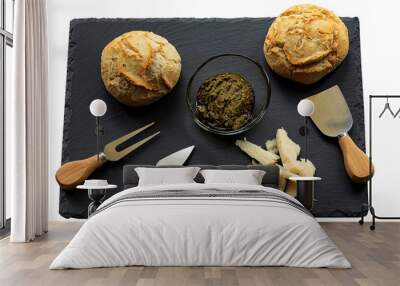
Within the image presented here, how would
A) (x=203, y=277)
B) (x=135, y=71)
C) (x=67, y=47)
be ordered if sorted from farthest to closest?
(x=67, y=47)
(x=135, y=71)
(x=203, y=277)

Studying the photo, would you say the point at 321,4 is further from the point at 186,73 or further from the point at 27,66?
the point at 27,66

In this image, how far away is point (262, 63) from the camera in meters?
6.78

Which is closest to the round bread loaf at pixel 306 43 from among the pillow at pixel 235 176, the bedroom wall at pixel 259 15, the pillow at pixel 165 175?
the bedroom wall at pixel 259 15

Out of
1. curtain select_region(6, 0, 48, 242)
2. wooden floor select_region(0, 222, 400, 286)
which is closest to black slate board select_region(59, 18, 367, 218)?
curtain select_region(6, 0, 48, 242)

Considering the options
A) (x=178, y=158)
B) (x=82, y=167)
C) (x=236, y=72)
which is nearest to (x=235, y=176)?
(x=178, y=158)

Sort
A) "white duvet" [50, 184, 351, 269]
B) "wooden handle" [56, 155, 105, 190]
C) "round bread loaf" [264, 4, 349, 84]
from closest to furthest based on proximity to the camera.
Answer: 1. "white duvet" [50, 184, 351, 269]
2. "round bread loaf" [264, 4, 349, 84]
3. "wooden handle" [56, 155, 105, 190]

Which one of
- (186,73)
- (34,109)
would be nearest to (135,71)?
(186,73)

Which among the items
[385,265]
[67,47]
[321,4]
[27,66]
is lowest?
[385,265]

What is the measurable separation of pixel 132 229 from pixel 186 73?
114 inches

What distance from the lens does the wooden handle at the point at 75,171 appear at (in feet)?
21.7

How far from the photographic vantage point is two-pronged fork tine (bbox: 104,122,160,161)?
6680mm

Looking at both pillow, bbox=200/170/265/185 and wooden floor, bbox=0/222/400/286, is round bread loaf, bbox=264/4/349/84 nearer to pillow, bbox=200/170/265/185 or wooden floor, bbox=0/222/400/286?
pillow, bbox=200/170/265/185

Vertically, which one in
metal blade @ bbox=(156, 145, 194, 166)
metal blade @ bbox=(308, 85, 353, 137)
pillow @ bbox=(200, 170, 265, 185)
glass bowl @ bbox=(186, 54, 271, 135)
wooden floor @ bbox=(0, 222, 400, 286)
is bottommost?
wooden floor @ bbox=(0, 222, 400, 286)

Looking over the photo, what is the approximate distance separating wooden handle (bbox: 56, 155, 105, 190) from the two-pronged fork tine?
0.13 m
